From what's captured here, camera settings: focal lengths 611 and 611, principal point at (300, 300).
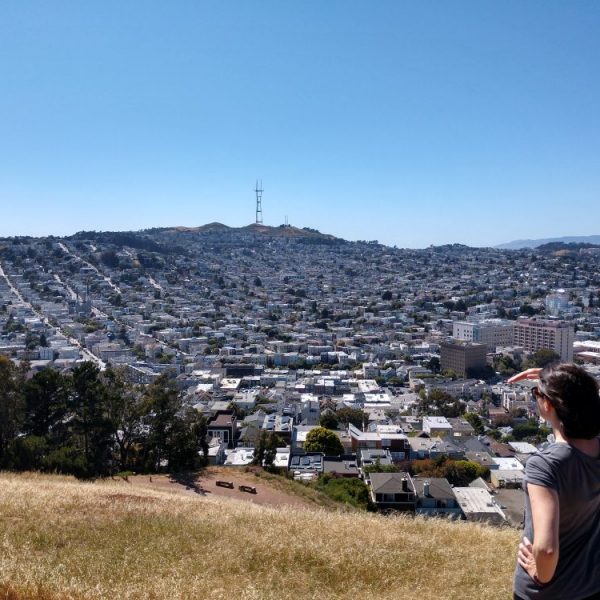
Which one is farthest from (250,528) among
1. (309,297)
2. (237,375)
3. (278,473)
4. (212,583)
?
(309,297)

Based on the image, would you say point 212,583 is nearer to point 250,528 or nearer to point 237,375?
point 250,528

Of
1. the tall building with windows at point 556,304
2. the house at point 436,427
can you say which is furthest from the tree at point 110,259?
the house at point 436,427

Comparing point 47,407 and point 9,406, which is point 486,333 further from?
point 9,406

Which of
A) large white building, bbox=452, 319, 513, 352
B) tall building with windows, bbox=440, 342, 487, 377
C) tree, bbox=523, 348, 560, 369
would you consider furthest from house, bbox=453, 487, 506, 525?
large white building, bbox=452, 319, 513, 352

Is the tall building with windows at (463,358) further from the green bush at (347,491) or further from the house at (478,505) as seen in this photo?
the green bush at (347,491)

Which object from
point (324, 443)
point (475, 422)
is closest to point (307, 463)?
point (324, 443)

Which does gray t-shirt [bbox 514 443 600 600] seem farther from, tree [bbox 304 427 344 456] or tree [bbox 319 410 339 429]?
tree [bbox 319 410 339 429]
